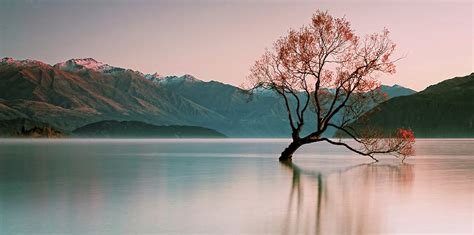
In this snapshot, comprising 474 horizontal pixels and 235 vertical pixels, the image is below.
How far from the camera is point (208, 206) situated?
734 inches

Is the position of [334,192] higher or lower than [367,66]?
lower

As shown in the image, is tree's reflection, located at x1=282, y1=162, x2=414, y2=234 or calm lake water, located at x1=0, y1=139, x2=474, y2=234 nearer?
calm lake water, located at x1=0, y1=139, x2=474, y2=234

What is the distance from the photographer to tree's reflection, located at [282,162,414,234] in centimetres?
1509

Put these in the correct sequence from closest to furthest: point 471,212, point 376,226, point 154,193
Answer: point 376,226, point 471,212, point 154,193

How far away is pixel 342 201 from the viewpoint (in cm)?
2006

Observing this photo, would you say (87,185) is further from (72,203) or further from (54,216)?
(54,216)

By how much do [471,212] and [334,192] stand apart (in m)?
6.06

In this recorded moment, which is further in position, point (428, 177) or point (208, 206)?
point (428, 177)

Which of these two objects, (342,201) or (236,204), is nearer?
(236,204)

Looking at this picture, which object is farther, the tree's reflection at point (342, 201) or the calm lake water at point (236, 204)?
the tree's reflection at point (342, 201)

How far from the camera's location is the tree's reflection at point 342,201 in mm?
15094

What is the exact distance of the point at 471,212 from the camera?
17.6m

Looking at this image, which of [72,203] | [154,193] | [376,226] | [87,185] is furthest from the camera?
[87,185]

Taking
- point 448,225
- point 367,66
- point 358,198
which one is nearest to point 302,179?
point 358,198
